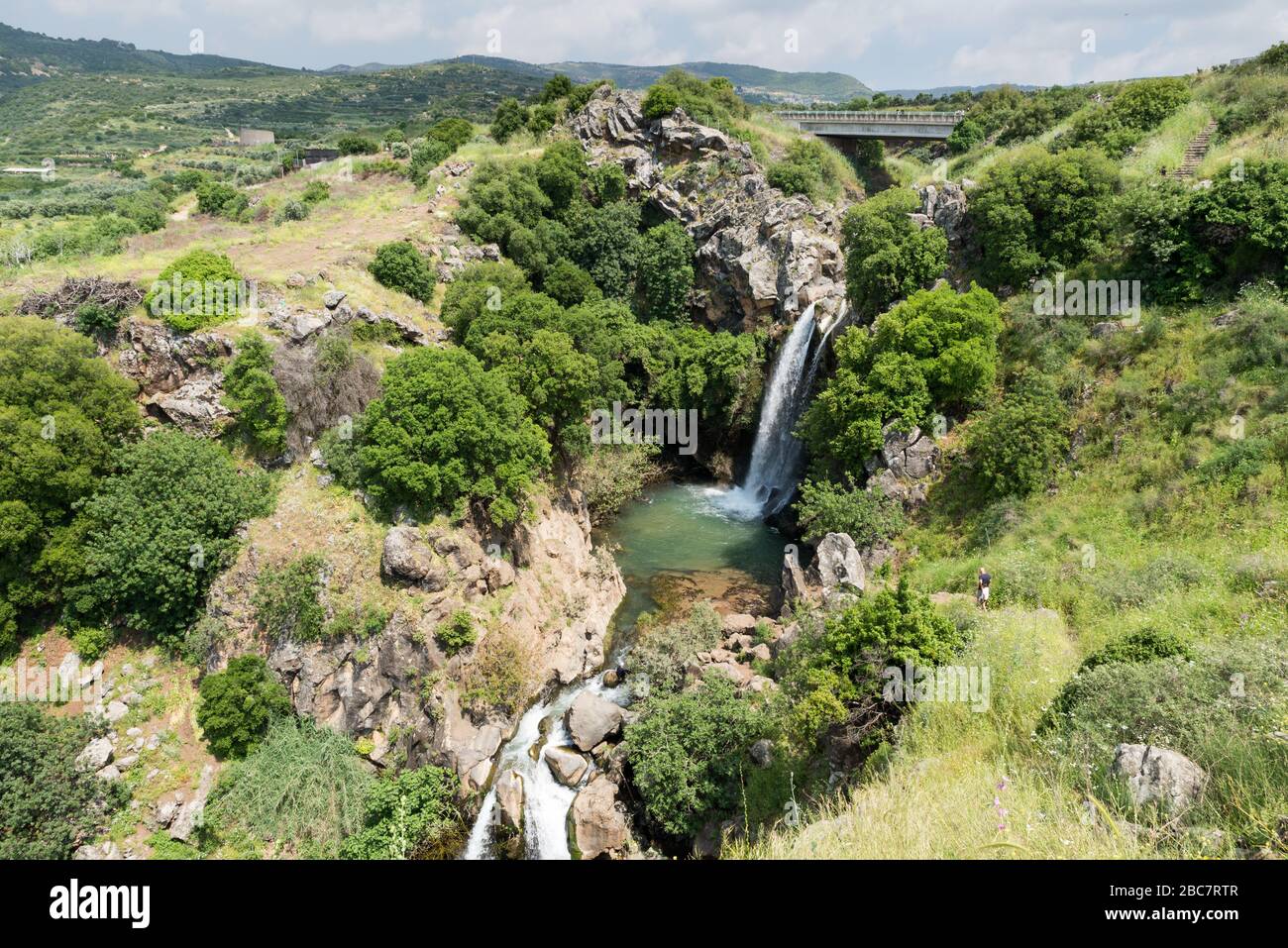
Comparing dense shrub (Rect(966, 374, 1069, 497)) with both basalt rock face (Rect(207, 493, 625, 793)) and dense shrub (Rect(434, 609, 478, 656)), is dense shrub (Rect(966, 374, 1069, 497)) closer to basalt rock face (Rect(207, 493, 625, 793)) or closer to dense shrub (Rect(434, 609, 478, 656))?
basalt rock face (Rect(207, 493, 625, 793))

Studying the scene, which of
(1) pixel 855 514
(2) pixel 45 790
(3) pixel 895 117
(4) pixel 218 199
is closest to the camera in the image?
(2) pixel 45 790

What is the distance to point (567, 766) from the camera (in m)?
19.0

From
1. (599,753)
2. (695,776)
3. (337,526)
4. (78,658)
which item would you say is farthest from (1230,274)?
(78,658)

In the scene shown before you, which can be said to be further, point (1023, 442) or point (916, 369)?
point (916, 369)

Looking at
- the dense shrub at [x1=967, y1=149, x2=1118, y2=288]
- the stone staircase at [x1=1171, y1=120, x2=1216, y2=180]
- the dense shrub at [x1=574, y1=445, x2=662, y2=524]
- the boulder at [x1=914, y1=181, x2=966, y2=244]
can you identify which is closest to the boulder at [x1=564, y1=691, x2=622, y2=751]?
the dense shrub at [x1=574, y1=445, x2=662, y2=524]

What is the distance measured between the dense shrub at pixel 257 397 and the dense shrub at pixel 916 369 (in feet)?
69.6

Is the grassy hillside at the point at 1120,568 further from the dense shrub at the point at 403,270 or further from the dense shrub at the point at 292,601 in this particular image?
the dense shrub at the point at 403,270

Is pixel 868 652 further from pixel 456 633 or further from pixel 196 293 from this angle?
pixel 196 293

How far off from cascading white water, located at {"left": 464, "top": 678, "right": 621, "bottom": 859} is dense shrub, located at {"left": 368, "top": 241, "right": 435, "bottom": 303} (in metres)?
20.4

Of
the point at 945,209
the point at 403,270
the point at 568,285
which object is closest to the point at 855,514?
the point at 945,209

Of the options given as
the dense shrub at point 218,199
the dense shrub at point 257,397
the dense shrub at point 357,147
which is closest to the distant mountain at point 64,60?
the dense shrub at point 357,147

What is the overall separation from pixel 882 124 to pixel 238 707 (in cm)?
5461

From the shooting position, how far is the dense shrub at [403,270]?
3098 cm

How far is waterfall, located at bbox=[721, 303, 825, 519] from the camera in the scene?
111 ft
